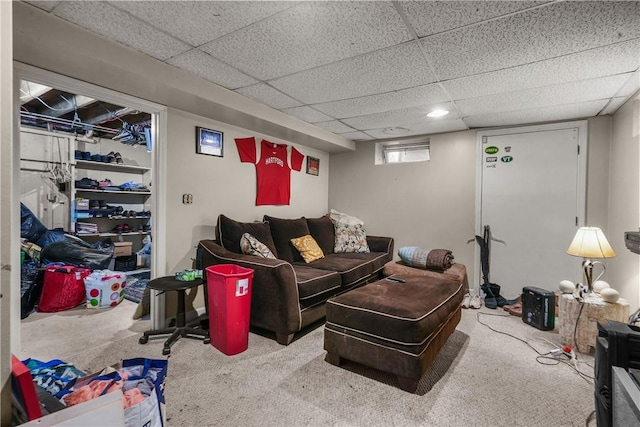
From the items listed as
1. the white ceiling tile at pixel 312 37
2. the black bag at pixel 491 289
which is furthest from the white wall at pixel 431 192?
the white ceiling tile at pixel 312 37

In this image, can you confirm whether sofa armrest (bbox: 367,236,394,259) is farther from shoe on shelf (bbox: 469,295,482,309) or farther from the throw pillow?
shoe on shelf (bbox: 469,295,482,309)

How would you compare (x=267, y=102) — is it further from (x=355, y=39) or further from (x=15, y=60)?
(x=15, y=60)

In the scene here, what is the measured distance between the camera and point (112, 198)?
18.4 ft

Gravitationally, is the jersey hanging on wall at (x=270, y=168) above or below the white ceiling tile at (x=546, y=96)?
below

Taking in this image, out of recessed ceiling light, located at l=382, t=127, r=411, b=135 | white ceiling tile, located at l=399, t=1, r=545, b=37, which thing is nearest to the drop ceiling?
white ceiling tile, located at l=399, t=1, r=545, b=37

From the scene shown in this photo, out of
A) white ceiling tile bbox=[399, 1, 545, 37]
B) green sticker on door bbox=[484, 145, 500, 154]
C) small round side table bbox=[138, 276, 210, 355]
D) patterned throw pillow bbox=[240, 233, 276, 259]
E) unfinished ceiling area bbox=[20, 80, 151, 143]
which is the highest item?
unfinished ceiling area bbox=[20, 80, 151, 143]

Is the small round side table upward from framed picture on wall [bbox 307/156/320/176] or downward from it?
downward

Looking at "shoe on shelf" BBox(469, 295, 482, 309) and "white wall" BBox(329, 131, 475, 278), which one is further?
"white wall" BBox(329, 131, 475, 278)

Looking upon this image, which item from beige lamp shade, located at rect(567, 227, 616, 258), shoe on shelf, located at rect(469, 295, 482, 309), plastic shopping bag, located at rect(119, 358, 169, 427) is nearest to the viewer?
plastic shopping bag, located at rect(119, 358, 169, 427)

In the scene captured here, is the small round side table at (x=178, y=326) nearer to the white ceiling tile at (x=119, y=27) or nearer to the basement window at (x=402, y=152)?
the white ceiling tile at (x=119, y=27)

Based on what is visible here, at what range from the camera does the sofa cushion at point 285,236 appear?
143 inches

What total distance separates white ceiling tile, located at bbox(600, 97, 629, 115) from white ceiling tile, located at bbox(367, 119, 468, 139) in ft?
4.36

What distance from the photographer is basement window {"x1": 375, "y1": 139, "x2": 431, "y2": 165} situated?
14.7 ft

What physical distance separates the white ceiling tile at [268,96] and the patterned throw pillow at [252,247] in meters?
1.38
